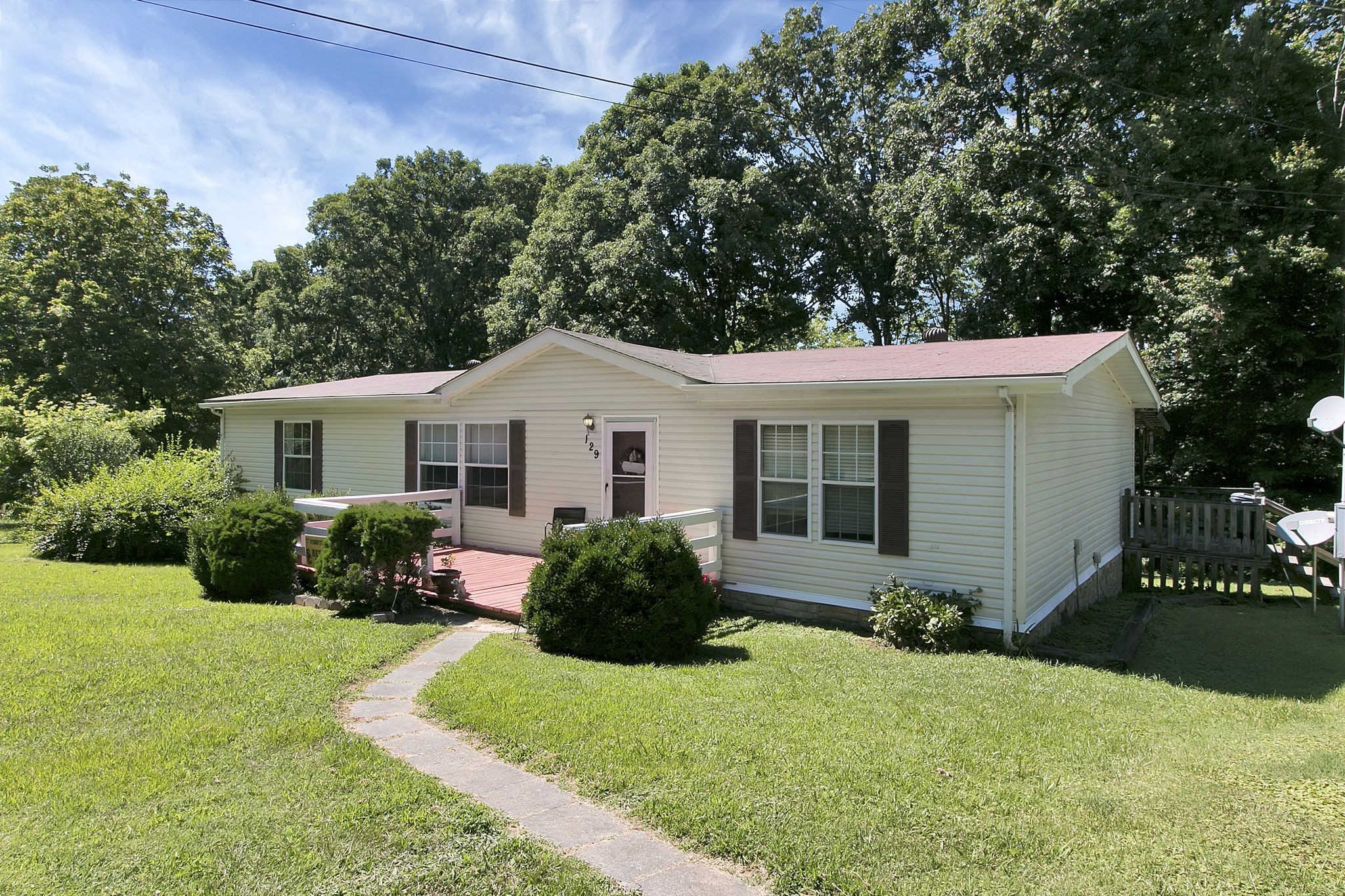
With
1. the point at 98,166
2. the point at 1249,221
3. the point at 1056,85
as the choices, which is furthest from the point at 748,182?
the point at 98,166

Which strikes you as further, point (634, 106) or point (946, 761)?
point (634, 106)

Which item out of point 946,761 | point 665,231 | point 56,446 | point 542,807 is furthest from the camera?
point 665,231

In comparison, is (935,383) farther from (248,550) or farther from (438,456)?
(438,456)

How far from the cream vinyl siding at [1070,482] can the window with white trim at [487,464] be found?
7677 millimetres

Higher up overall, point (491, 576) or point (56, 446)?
point (56, 446)

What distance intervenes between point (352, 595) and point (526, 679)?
3.34 metres

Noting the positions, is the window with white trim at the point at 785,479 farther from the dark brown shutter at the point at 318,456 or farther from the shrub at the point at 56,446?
the shrub at the point at 56,446

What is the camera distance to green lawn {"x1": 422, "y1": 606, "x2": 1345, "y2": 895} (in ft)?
10.9

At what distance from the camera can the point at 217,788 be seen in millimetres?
3893

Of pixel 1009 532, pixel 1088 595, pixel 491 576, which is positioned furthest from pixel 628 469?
pixel 1088 595

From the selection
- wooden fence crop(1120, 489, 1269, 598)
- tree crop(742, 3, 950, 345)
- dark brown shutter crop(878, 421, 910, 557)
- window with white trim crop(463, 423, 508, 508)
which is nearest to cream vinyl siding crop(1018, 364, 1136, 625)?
wooden fence crop(1120, 489, 1269, 598)

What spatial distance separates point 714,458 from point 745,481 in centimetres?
61

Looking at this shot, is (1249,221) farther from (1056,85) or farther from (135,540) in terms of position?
(135,540)

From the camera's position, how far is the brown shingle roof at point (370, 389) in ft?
43.1
